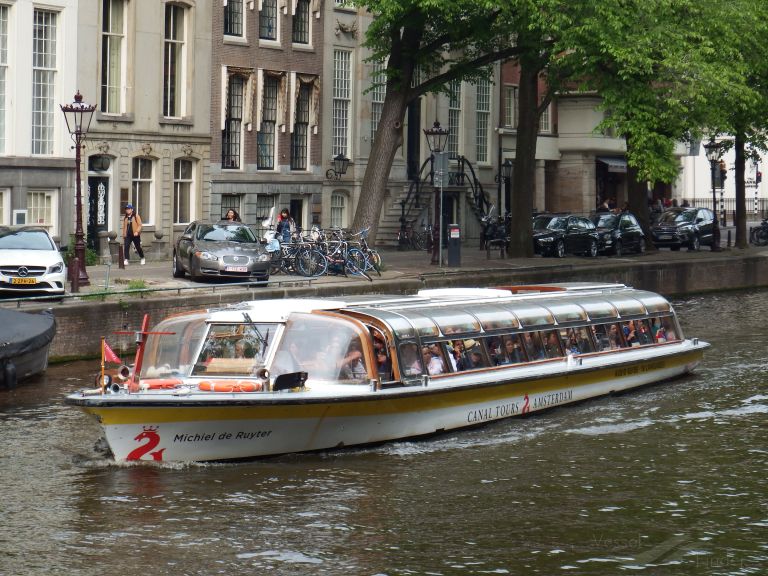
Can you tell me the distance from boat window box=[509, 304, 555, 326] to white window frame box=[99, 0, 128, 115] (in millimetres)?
20545

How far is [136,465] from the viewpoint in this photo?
19.2 metres

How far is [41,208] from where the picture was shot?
41.0 metres

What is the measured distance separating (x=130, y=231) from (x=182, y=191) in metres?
5.27

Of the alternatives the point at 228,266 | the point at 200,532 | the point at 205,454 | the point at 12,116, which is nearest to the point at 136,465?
the point at 205,454

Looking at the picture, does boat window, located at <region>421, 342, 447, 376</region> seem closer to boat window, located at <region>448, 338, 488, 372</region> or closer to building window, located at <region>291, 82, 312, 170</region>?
boat window, located at <region>448, 338, 488, 372</region>

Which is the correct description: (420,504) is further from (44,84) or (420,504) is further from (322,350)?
(44,84)

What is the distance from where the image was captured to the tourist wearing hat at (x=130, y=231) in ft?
134

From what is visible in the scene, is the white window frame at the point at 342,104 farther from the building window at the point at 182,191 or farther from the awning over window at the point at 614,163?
the awning over window at the point at 614,163

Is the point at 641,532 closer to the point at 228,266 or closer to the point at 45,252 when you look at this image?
the point at 45,252

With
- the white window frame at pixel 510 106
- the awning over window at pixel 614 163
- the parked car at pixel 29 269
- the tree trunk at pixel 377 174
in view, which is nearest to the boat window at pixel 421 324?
the parked car at pixel 29 269

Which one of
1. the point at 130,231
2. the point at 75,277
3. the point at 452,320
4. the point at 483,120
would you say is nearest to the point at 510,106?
the point at 483,120

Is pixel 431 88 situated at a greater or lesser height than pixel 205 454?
greater

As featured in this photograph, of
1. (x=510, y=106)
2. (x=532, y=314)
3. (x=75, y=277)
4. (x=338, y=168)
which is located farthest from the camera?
(x=510, y=106)

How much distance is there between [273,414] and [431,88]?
23.2m
